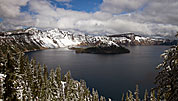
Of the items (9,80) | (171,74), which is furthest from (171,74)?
(9,80)

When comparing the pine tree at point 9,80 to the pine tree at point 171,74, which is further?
the pine tree at point 9,80

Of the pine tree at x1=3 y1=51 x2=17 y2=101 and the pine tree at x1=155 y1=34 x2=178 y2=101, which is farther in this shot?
the pine tree at x1=3 y1=51 x2=17 y2=101

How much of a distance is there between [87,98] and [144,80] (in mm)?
54040

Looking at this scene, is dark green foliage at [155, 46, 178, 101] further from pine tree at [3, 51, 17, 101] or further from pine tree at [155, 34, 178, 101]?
pine tree at [3, 51, 17, 101]

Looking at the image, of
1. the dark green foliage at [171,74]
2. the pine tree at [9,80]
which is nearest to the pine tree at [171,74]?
the dark green foliage at [171,74]

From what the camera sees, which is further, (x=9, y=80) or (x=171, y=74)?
(x=9, y=80)

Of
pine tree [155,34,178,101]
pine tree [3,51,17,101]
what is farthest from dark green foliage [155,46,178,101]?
pine tree [3,51,17,101]

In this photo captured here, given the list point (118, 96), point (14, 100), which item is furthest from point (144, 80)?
point (14, 100)

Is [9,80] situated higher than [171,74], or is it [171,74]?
[171,74]

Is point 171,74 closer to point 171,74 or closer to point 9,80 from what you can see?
point 171,74

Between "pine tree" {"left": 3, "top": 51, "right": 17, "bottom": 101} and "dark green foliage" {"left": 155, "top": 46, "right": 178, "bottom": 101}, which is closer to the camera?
"dark green foliage" {"left": 155, "top": 46, "right": 178, "bottom": 101}

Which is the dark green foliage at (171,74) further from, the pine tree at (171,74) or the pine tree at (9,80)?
the pine tree at (9,80)

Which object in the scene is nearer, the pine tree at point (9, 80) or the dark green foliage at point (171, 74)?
the dark green foliage at point (171, 74)

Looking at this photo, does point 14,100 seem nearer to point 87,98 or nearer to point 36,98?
point 36,98
